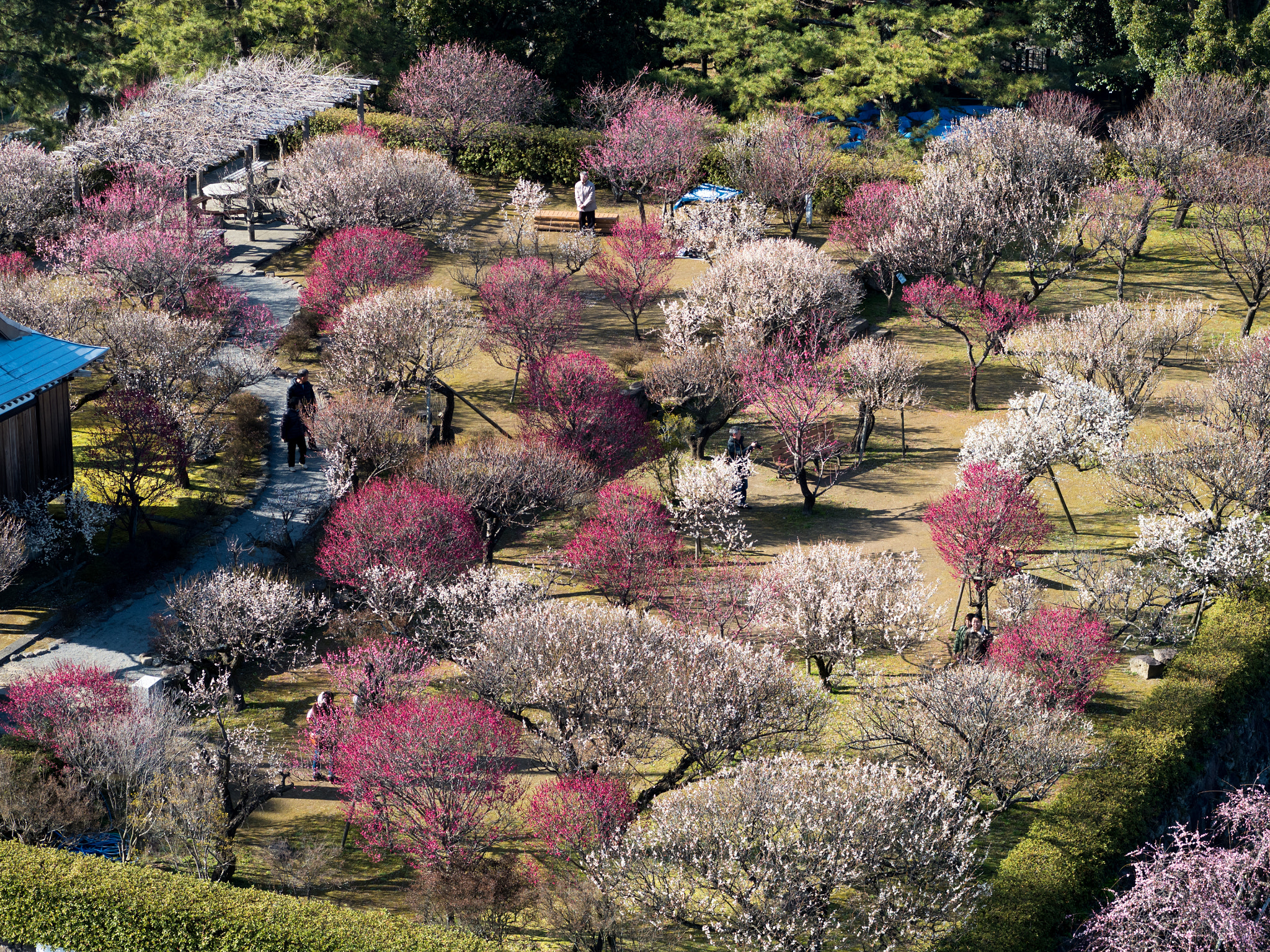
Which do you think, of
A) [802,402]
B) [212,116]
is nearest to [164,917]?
[802,402]

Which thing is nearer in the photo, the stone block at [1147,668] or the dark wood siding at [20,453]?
the stone block at [1147,668]

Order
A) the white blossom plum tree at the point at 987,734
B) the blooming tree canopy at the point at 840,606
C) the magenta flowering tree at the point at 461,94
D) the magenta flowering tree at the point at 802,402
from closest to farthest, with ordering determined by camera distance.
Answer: the white blossom plum tree at the point at 987,734, the blooming tree canopy at the point at 840,606, the magenta flowering tree at the point at 802,402, the magenta flowering tree at the point at 461,94

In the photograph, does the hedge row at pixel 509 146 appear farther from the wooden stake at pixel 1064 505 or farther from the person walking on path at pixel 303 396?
the wooden stake at pixel 1064 505

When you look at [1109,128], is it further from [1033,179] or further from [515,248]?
[515,248]

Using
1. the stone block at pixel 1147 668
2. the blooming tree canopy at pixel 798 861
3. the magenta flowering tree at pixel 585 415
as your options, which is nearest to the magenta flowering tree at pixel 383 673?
the blooming tree canopy at pixel 798 861

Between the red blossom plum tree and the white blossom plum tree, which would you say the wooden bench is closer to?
the red blossom plum tree

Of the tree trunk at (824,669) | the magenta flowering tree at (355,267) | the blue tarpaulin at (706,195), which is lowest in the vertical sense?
the tree trunk at (824,669)
